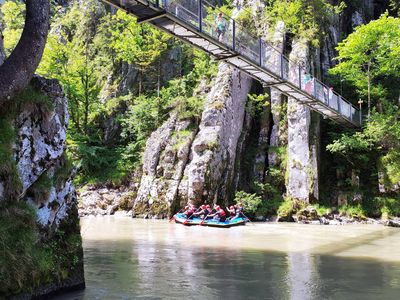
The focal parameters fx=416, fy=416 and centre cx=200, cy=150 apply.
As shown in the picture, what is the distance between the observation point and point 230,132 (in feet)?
78.1

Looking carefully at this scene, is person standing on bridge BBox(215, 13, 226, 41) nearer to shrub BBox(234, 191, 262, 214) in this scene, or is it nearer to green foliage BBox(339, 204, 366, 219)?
shrub BBox(234, 191, 262, 214)

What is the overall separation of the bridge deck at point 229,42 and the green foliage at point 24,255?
A: 646 cm

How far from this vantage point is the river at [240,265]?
714 centimetres

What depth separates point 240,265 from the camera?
941 centimetres

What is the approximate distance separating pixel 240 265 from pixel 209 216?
31.8 feet

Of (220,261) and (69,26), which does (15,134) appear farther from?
(69,26)

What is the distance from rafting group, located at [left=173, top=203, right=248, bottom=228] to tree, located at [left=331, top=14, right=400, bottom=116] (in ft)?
34.8

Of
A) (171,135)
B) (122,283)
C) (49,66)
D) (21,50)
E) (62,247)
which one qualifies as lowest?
(122,283)

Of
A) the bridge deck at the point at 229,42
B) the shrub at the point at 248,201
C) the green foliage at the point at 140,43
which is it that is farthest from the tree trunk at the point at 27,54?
the green foliage at the point at 140,43

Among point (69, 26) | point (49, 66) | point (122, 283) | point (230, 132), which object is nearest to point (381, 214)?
point (230, 132)

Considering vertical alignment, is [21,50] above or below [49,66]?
below

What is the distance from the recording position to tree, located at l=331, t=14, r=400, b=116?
23.3 meters

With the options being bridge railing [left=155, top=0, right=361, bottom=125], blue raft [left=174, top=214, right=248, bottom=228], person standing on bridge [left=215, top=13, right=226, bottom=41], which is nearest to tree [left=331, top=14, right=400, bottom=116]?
bridge railing [left=155, top=0, right=361, bottom=125]

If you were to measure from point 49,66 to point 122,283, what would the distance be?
25.5 m
